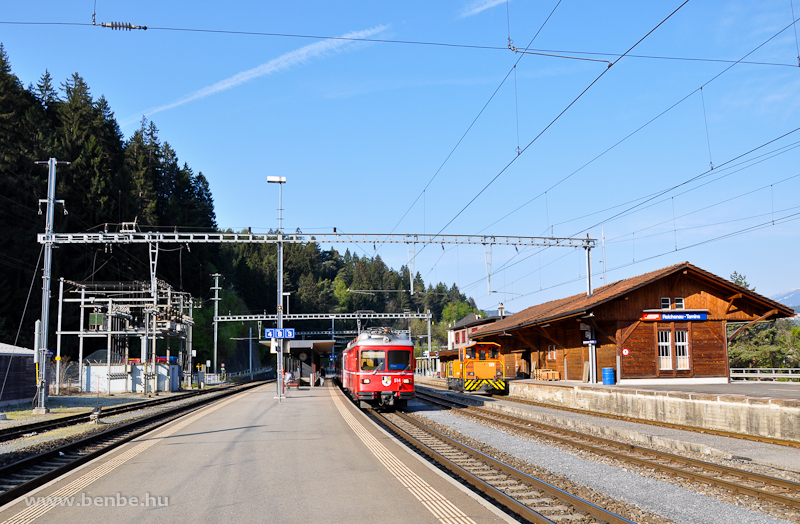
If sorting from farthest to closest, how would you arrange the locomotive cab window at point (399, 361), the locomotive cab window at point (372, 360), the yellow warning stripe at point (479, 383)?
the yellow warning stripe at point (479, 383) → the locomotive cab window at point (399, 361) → the locomotive cab window at point (372, 360)

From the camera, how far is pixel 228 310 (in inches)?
3292

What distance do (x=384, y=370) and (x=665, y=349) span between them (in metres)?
14.8

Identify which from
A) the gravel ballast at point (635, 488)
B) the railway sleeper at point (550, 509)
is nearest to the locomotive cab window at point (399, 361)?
the gravel ballast at point (635, 488)

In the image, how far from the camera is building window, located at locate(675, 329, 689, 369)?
30.2 metres

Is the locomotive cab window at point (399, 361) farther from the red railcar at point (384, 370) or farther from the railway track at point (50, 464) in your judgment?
the railway track at point (50, 464)

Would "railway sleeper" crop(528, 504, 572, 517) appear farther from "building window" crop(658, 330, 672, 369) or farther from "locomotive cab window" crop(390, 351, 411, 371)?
"building window" crop(658, 330, 672, 369)

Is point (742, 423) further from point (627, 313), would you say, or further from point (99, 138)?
point (99, 138)

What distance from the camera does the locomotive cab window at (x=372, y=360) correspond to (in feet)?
80.7

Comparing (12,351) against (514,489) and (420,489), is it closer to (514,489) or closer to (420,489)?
(420,489)

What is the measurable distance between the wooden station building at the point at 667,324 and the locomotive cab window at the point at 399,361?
8.74 meters

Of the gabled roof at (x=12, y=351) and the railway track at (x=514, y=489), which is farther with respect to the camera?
the gabled roof at (x=12, y=351)

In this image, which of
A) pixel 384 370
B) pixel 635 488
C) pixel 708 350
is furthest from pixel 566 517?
pixel 708 350

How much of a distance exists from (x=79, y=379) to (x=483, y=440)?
32.0 metres

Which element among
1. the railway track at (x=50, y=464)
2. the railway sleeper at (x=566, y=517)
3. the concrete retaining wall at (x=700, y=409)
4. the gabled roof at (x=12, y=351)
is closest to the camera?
the railway sleeper at (x=566, y=517)
